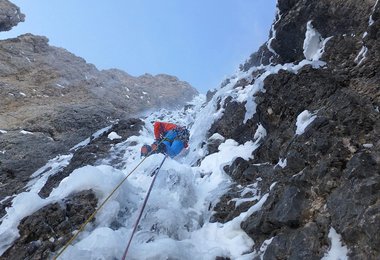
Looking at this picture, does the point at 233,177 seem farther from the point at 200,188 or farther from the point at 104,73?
the point at 104,73

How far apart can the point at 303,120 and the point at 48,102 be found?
11.0m

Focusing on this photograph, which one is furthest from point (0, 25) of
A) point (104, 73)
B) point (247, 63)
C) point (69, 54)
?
point (247, 63)

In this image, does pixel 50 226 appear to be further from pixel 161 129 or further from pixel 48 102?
pixel 48 102

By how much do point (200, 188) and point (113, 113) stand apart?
9032 mm

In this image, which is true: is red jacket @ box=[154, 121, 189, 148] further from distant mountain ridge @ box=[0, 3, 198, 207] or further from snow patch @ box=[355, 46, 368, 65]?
snow patch @ box=[355, 46, 368, 65]

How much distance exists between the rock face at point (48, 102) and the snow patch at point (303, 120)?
22.5ft

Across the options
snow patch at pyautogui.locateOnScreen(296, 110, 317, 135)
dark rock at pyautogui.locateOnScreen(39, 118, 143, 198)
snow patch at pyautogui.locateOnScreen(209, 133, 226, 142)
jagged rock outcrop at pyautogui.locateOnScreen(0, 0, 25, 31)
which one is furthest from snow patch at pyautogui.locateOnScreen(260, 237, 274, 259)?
jagged rock outcrop at pyautogui.locateOnScreen(0, 0, 25, 31)

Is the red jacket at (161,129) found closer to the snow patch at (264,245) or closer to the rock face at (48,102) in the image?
the rock face at (48,102)

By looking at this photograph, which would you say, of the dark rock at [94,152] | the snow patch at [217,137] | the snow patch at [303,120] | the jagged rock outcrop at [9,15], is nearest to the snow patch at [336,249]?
the snow patch at [303,120]

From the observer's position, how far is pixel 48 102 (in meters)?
14.4

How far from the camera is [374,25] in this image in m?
6.25

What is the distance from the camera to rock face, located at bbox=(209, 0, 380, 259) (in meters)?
3.72

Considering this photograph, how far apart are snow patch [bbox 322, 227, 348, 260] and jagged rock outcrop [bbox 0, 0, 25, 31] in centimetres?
2037

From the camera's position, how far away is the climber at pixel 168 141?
917 cm
